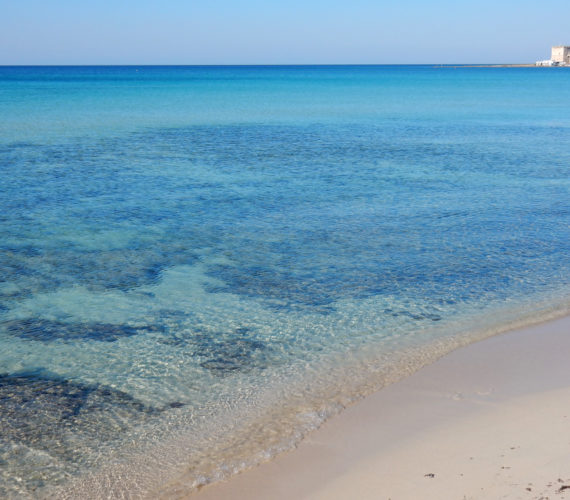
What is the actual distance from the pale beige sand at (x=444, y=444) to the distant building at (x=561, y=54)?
198502mm

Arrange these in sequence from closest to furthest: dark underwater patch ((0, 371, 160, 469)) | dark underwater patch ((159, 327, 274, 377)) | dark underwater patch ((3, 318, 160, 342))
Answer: dark underwater patch ((0, 371, 160, 469))
dark underwater patch ((159, 327, 274, 377))
dark underwater patch ((3, 318, 160, 342))

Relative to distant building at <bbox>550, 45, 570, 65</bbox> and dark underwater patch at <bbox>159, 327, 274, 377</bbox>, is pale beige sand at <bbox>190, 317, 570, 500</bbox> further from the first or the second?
distant building at <bbox>550, 45, 570, 65</bbox>

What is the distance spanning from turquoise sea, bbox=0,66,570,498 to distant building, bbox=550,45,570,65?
598 feet

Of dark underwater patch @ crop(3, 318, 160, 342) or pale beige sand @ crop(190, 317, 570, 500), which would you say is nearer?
pale beige sand @ crop(190, 317, 570, 500)

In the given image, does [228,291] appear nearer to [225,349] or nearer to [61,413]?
[225,349]

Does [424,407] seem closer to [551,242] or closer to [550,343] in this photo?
[550,343]

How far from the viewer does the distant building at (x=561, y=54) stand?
595 ft

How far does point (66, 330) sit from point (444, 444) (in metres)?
4.93

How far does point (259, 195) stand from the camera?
52.1ft

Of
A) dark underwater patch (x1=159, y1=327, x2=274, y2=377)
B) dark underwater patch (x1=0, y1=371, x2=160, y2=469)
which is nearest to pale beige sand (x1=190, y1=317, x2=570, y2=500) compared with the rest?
dark underwater patch (x1=0, y1=371, x2=160, y2=469)

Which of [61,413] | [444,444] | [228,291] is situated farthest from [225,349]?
[444,444]

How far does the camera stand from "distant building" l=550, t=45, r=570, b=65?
7141 inches

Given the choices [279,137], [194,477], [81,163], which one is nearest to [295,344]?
[194,477]

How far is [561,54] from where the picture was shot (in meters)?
183
